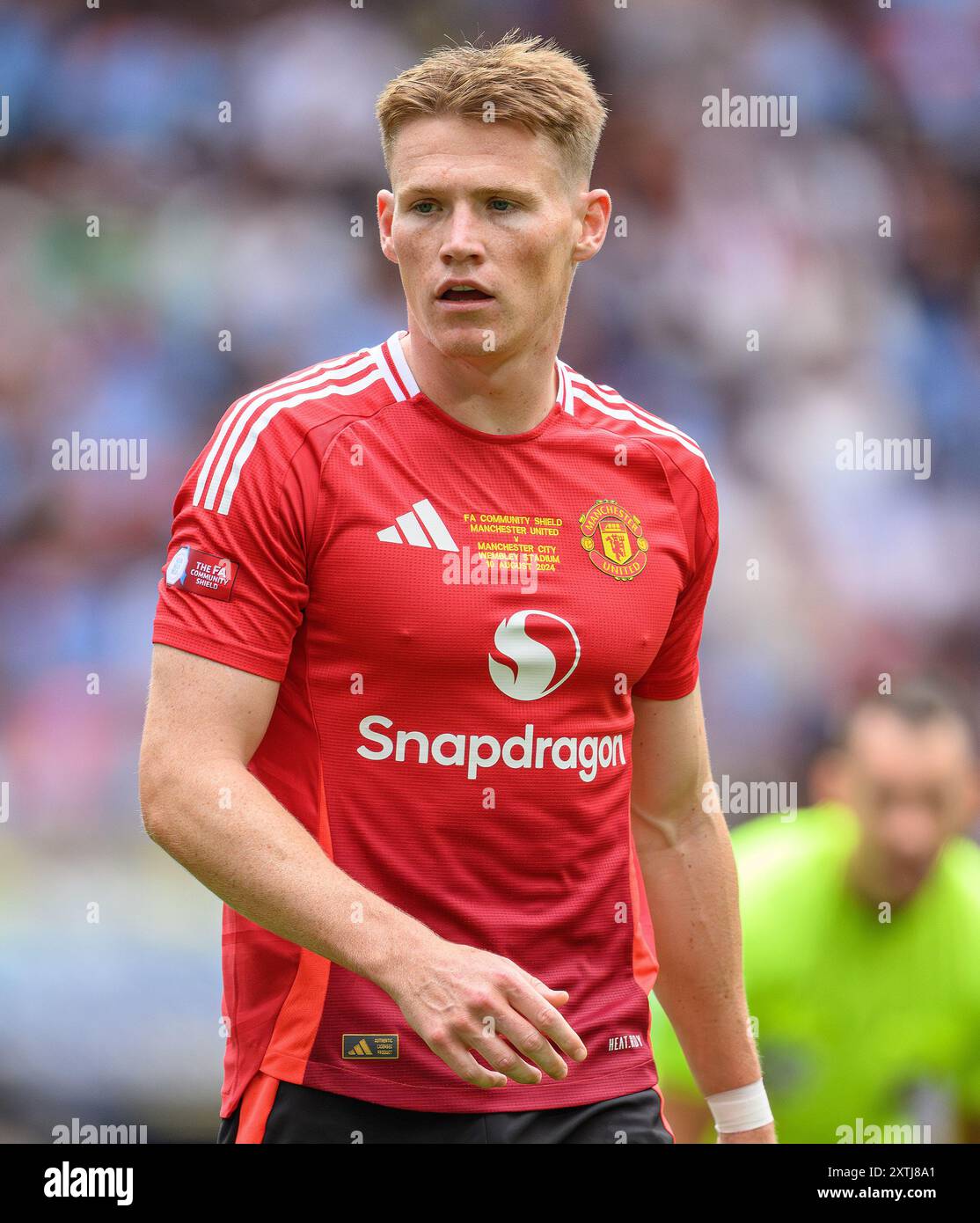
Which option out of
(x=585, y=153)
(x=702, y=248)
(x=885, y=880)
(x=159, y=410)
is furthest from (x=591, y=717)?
(x=702, y=248)

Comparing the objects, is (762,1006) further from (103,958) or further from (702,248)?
(702,248)

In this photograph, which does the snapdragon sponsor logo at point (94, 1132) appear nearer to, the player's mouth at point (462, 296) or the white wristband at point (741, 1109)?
the white wristband at point (741, 1109)

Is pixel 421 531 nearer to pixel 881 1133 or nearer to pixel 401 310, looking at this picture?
pixel 881 1133

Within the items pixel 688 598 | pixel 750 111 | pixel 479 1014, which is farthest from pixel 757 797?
pixel 479 1014

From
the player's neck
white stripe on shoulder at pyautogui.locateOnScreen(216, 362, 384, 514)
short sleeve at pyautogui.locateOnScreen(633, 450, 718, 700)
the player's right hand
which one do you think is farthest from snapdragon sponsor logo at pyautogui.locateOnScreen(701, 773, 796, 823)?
the player's right hand

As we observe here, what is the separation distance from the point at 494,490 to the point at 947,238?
4689 mm

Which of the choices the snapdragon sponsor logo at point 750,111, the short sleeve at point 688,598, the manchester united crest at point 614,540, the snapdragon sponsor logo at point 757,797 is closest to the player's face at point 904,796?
the short sleeve at point 688,598

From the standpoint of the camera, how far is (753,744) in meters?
5.90

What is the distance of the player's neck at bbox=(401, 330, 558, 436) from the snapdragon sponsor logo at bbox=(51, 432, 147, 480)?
3493mm

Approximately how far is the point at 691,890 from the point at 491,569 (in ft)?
2.53

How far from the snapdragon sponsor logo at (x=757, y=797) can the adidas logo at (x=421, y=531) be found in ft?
10.9

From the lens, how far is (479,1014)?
2135 mm

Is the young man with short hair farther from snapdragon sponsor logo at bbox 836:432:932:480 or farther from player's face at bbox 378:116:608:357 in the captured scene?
snapdragon sponsor logo at bbox 836:432:932:480

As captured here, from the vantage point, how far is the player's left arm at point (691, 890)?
2.91 meters
